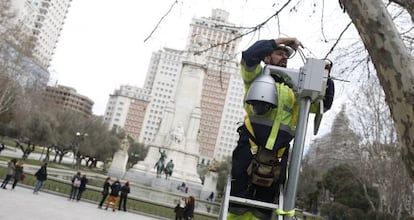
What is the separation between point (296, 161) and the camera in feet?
8.80

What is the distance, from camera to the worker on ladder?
2801 millimetres

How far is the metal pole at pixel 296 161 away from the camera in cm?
266

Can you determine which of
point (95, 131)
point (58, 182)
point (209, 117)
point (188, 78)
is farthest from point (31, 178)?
point (209, 117)

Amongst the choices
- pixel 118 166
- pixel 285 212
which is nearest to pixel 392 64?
pixel 285 212

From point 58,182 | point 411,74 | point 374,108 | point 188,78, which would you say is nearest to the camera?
point 411,74

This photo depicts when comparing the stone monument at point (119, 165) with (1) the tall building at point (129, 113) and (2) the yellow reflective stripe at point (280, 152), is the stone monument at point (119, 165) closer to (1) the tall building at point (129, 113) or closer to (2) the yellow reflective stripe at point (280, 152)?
(2) the yellow reflective stripe at point (280, 152)

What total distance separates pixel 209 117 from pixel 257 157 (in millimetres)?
105862

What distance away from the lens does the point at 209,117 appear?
357 feet

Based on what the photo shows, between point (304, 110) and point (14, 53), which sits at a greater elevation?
point (14, 53)

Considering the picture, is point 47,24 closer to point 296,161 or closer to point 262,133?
point 262,133

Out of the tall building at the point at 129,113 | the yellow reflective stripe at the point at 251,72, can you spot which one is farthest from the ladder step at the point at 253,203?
the tall building at the point at 129,113

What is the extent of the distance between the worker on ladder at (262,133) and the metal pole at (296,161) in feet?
0.51

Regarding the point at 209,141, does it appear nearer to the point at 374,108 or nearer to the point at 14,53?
the point at 14,53

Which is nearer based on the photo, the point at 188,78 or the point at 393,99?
the point at 393,99
